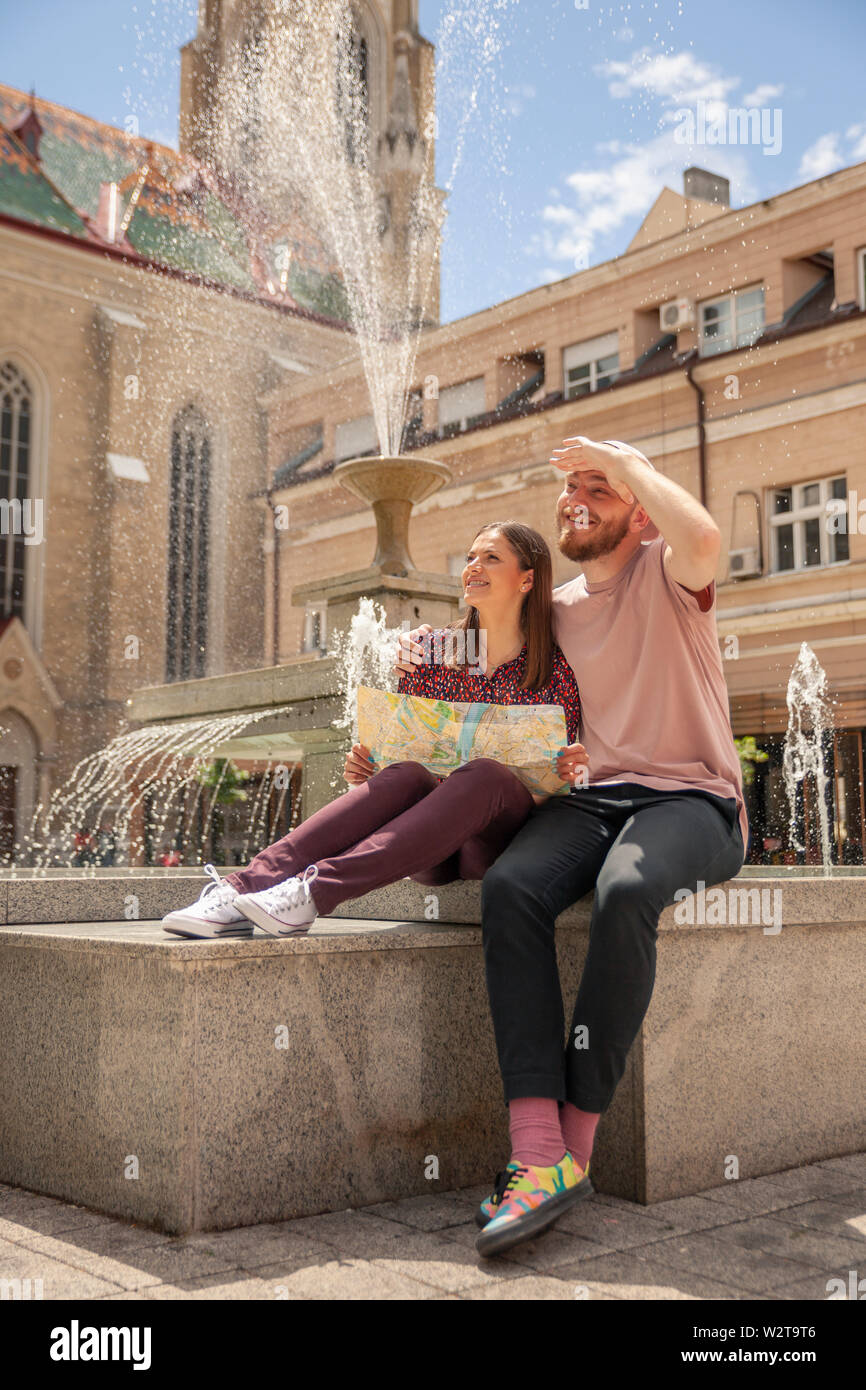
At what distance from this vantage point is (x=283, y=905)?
3.03m

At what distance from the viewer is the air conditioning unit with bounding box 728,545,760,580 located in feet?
69.0

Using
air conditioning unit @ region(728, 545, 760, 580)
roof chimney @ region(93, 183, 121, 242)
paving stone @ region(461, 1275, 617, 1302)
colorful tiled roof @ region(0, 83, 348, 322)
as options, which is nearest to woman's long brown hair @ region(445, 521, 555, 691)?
paving stone @ region(461, 1275, 617, 1302)

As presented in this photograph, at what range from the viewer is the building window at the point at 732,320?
21969 mm

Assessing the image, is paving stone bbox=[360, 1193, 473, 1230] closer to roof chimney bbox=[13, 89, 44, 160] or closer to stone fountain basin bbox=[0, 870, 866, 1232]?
stone fountain basin bbox=[0, 870, 866, 1232]

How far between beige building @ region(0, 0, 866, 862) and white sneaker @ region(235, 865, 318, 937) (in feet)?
55.8

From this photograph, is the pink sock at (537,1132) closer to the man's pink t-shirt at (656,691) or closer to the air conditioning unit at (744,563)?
the man's pink t-shirt at (656,691)

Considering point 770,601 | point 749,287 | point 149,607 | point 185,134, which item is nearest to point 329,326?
point 185,134

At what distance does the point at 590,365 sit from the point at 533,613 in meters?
22.2

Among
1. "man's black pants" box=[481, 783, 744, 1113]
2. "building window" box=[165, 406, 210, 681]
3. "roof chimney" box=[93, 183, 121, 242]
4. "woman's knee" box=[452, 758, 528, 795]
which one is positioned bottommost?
"man's black pants" box=[481, 783, 744, 1113]

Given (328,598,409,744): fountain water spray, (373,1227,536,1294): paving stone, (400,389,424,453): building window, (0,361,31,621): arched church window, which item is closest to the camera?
(373,1227,536,1294): paving stone

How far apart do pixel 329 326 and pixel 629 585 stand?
114 ft

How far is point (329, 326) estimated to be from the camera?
120 feet

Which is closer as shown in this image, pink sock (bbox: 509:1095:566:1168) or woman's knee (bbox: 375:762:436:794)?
pink sock (bbox: 509:1095:566:1168)

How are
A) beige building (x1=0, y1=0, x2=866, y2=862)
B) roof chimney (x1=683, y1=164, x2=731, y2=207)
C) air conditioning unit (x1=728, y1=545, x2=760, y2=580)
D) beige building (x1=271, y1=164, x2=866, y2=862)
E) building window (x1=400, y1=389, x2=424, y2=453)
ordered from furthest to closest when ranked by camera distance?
roof chimney (x1=683, y1=164, x2=731, y2=207) < building window (x1=400, y1=389, x2=424, y2=453) < air conditioning unit (x1=728, y1=545, x2=760, y2=580) < beige building (x1=0, y1=0, x2=866, y2=862) < beige building (x1=271, y1=164, x2=866, y2=862)
